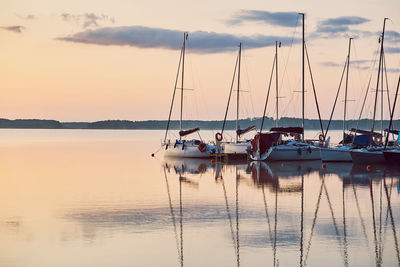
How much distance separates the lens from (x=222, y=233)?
16.5 meters

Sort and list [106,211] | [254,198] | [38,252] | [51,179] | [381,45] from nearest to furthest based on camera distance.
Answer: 1. [38,252]
2. [106,211]
3. [254,198]
4. [51,179]
5. [381,45]

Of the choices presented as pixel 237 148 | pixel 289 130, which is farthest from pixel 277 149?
pixel 237 148

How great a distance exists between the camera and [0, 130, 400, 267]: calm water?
544 inches

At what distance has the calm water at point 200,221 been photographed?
45.3ft

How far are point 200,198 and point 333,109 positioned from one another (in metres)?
40.6

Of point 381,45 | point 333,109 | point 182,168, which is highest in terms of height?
point 381,45

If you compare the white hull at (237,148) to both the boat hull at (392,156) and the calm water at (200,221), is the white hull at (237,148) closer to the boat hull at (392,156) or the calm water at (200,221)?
the boat hull at (392,156)

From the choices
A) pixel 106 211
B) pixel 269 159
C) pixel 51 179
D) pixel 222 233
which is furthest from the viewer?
pixel 269 159

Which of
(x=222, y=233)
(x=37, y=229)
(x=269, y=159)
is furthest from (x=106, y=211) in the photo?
A: (x=269, y=159)

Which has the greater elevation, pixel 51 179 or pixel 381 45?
pixel 381 45

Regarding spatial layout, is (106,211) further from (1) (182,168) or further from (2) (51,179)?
(1) (182,168)

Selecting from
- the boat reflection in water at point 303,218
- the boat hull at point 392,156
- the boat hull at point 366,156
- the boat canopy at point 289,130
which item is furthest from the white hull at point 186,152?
the boat reflection in water at point 303,218

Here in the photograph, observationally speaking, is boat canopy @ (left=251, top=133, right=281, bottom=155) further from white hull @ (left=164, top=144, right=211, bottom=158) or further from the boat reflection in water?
the boat reflection in water

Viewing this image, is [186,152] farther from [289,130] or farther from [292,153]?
[292,153]
